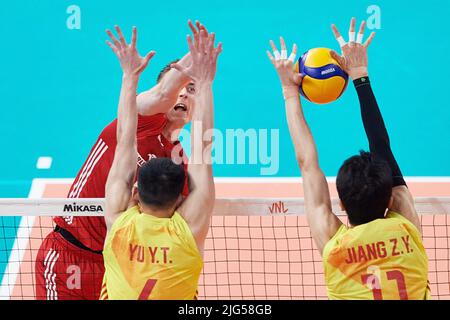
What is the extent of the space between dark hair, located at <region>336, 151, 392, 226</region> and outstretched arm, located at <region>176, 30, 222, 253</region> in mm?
681

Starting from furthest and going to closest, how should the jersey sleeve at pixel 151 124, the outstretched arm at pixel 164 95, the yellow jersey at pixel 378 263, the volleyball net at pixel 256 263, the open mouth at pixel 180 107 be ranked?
the volleyball net at pixel 256 263
the open mouth at pixel 180 107
the jersey sleeve at pixel 151 124
the outstretched arm at pixel 164 95
the yellow jersey at pixel 378 263

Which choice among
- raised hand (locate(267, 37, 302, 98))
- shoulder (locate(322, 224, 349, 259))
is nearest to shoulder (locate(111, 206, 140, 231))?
shoulder (locate(322, 224, 349, 259))

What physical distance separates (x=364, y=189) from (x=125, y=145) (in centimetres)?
130

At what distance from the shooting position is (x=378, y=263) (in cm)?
325

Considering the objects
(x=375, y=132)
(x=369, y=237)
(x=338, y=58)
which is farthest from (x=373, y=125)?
(x=369, y=237)

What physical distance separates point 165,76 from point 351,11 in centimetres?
707

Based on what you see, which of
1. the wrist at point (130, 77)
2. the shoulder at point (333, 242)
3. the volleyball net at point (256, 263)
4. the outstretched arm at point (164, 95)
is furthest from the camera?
Answer: the volleyball net at point (256, 263)

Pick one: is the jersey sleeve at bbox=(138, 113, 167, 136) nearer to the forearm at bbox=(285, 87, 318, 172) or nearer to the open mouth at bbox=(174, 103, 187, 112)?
the open mouth at bbox=(174, 103, 187, 112)

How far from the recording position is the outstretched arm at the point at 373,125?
3.57 meters

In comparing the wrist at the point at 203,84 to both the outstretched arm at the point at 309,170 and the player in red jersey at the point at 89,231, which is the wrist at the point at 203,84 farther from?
the player in red jersey at the point at 89,231

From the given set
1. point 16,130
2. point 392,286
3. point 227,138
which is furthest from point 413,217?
point 16,130

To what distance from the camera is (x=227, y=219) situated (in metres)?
7.91

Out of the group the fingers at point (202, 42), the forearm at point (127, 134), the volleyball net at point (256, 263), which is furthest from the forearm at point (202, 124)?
the volleyball net at point (256, 263)

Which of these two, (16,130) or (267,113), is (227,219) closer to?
(267,113)
